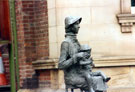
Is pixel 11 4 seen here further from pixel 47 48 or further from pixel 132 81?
pixel 132 81

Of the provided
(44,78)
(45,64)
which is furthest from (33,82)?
(45,64)

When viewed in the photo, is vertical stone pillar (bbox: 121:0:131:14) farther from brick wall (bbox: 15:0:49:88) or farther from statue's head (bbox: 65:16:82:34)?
statue's head (bbox: 65:16:82:34)

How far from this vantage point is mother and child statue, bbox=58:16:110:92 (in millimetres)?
11555

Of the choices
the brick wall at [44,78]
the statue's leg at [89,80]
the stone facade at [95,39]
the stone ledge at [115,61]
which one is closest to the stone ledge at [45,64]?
the stone facade at [95,39]

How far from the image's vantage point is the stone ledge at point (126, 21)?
1495 centimetres

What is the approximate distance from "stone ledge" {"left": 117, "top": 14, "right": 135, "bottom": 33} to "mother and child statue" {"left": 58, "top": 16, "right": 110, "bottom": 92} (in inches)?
132

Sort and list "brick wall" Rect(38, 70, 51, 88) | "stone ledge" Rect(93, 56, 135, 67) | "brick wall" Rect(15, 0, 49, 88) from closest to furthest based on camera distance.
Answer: "stone ledge" Rect(93, 56, 135, 67) < "brick wall" Rect(38, 70, 51, 88) < "brick wall" Rect(15, 0, 49, 88)

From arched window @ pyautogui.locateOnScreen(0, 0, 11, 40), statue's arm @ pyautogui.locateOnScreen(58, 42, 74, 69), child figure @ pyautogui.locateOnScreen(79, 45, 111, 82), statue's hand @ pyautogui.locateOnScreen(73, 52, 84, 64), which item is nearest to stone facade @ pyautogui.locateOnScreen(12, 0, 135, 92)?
arched window @ pyautogui.locateOnScreen(0, 0, 11, 40)

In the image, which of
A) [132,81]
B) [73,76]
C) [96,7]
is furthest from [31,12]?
[73,76]

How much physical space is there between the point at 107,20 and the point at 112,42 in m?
0.50

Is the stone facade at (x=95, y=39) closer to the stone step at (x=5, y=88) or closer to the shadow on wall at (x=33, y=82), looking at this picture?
the shadow on wall at (x=33, y=82)

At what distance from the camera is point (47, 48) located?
15445mm

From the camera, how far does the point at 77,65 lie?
1171cm

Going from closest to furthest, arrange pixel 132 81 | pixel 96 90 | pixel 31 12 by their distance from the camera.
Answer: pixel 96 90 < pixel 132 81 < pixel 31 12
